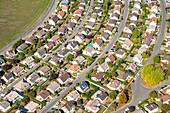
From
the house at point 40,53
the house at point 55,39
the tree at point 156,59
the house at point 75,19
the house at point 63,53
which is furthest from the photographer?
the house at point 75,19

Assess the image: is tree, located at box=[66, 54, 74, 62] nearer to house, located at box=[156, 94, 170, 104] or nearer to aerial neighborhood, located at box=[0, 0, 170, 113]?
aerial neighborhood, located at box=[0, 0, 170, 113]

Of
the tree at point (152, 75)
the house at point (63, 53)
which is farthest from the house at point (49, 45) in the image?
the tree at point (152, 75)

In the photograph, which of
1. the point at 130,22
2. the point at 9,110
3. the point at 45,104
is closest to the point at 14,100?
the point at 9,110

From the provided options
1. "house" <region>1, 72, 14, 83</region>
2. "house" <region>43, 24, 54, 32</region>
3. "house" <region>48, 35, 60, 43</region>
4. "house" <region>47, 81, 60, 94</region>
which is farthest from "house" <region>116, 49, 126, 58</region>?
"house" <region>1, 72, 14, 83</region>

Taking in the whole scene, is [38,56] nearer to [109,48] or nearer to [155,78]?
[109,48]

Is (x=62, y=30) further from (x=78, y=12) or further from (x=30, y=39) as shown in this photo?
(x=78, y=12)

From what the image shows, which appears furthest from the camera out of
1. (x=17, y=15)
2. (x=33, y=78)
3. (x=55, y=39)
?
(x=17, y=15)

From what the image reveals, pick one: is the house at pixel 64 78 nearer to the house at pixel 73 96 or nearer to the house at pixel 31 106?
the house at pixel 73 96

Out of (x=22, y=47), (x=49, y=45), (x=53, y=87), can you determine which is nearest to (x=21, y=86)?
(x=53, y=87)
